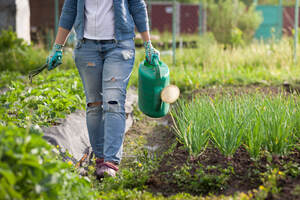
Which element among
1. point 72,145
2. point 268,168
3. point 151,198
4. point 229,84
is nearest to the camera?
point 151,198

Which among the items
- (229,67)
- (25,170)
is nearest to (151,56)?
(25,170)

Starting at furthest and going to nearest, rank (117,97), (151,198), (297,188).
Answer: (117,97)
(151,198)
(297,188)

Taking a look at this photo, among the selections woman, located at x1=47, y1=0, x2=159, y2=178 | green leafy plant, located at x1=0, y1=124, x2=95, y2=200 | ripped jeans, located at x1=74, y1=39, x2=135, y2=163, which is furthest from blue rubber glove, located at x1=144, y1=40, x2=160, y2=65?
green leafy plant, located at x1=0, y1=124, x2=95, y2=200

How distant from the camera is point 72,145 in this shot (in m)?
3.05

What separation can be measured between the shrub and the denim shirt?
7594 millimetres

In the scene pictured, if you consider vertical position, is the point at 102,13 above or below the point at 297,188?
above

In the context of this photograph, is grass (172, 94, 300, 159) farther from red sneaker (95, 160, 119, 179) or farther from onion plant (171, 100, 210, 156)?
red sneaker (95, 160, 119, 179)

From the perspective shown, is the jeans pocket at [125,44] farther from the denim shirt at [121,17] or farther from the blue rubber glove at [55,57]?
the blue rubber glove at [55,57]

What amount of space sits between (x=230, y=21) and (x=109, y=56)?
8556mm

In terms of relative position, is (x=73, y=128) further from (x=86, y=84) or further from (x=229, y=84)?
(x=229, y=84)

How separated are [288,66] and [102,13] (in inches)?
191

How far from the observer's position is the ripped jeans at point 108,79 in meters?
2.76

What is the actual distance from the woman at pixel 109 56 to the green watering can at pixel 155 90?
0.27 feet

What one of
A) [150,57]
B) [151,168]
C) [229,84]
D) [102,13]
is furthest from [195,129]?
[229,84]
